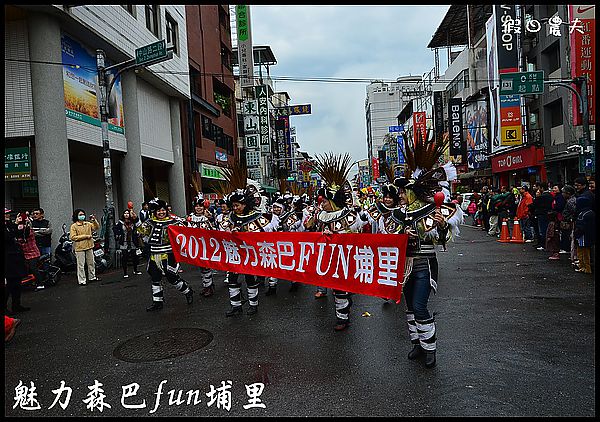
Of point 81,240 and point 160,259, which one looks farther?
point 81,240

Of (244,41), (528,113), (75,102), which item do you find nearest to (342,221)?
(75,102)

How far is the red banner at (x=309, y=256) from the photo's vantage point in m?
5.36

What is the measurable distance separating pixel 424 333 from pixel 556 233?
8930 millimetres

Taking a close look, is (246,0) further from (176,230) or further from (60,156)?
(60,156)

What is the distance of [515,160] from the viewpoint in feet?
93.7

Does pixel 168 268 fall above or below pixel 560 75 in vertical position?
below

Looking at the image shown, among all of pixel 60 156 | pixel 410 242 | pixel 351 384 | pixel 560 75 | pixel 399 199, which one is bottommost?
pixel 351 384

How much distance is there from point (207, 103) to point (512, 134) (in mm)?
Answer: 18422

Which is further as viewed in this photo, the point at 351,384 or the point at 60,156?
the point at 60,156

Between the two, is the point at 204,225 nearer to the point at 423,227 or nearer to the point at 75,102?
the point at 423,227

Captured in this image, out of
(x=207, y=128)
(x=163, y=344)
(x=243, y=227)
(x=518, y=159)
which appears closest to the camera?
(x=163, y=344)

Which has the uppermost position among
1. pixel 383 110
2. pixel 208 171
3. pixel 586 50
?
pixel 383 110

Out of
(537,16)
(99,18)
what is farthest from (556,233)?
(537,16)

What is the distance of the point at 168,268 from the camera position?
792cm
